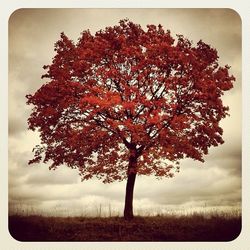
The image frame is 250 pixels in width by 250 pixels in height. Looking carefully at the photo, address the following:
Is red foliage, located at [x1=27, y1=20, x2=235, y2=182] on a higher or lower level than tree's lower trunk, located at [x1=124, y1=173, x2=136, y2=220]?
higher

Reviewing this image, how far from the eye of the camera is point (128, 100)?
856 cm

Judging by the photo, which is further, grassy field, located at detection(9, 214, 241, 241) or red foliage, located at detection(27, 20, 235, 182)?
red foliage, located at detection(27, 20, 235, 182)

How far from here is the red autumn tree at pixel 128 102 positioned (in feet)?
27.8

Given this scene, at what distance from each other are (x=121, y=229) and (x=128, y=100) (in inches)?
91.3

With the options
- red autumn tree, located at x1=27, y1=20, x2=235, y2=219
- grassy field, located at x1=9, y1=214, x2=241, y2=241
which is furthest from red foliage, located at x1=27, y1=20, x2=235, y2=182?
grassy field, located at x1=9, y1=214, x2=241, y2=241

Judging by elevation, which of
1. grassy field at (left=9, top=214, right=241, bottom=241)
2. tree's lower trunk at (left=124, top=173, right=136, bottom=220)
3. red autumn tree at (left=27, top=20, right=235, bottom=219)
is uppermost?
red autumn tree at (left=27, top=20, right=235, bottom=219)

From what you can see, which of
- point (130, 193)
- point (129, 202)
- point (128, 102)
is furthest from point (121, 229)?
point (128, 102)

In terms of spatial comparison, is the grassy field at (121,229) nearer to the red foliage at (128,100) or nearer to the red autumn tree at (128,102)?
the red autumn tree at (128,102)

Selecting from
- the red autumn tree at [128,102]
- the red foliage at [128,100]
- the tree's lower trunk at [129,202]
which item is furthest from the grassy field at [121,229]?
the red foliage at [128,100]

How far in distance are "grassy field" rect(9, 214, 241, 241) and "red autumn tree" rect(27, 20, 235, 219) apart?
59 cm

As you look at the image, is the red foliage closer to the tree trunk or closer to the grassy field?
the tree trunk

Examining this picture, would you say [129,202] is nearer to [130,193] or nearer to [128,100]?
[130,193]

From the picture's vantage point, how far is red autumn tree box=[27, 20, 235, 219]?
8484 mm

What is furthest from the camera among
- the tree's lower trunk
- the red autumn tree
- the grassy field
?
the red autumn tree
